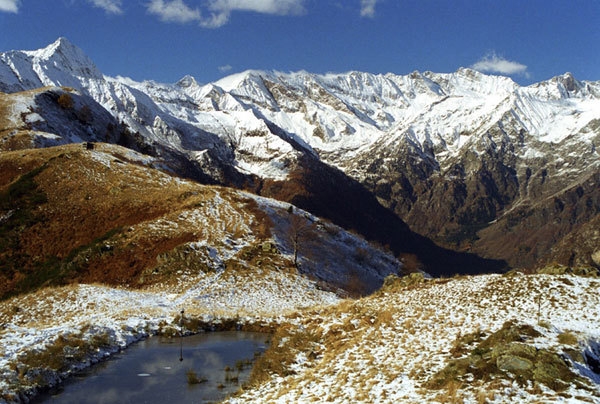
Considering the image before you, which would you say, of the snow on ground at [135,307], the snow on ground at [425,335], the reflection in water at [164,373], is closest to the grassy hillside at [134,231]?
the snow on ground at [135,307]

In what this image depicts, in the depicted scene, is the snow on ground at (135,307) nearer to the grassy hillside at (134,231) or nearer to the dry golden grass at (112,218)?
the grassy hillside at (134,231)

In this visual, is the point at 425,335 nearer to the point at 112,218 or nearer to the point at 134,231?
Result: the point at 134,231

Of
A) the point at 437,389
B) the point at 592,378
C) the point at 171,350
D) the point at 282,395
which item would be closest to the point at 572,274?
the point at 592,378

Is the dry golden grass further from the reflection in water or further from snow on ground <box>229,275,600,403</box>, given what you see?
snow on ground <box>229,275,600,403</box>

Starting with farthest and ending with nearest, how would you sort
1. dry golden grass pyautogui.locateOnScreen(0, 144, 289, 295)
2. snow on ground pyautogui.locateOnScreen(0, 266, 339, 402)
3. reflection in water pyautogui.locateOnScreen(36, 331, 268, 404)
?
dry golden grass pyautogui.locateOnScreen(0, 144, 289, 295)
snow on ground pyautogui.locateOnScreen(0, 266, 339, 402)
reflection in water pyautogui.locateOnScreen(36, 331, 268, 404)

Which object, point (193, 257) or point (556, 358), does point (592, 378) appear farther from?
point (193, 257)

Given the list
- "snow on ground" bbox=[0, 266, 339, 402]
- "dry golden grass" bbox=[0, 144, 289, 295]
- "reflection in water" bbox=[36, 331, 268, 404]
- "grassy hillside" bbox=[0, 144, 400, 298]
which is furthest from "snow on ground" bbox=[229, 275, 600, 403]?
"dry golden grass" bbox=[0, 144, 289, 295]

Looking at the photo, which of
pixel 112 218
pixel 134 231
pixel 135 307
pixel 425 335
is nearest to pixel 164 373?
pixel 425 335
